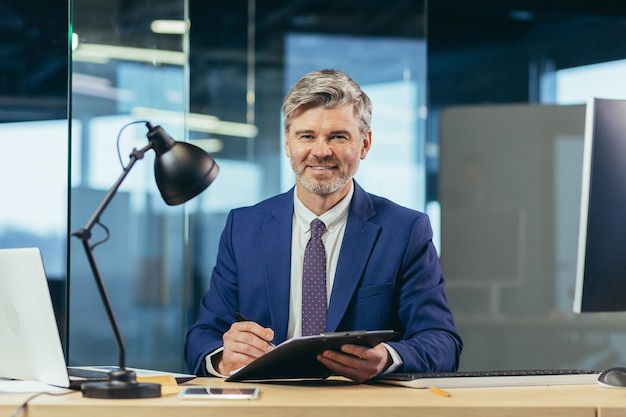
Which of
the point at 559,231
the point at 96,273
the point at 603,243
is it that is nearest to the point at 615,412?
the point at 603,243

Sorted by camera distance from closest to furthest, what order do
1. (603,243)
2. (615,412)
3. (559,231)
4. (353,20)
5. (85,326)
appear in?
(615,412) → (603,243) → (85,326) → (559,231) → (353,20)

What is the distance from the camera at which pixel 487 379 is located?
6.45 feet

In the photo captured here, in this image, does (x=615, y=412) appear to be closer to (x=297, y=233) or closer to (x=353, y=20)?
(x=297, y=233)

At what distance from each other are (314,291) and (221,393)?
0.75 m

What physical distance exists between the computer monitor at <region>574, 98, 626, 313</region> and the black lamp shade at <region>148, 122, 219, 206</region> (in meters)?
0.76

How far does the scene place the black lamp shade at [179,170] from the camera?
1.94 metres

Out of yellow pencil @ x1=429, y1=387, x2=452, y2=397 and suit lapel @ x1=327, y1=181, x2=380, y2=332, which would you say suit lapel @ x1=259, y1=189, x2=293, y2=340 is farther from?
yellow pencil @ x1=429, y1=387, x2=452, y2=397

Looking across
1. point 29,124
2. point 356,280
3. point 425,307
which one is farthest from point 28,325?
point 29,124

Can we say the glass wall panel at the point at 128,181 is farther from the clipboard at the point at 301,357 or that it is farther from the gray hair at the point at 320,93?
the clipboard at the point at 301,357

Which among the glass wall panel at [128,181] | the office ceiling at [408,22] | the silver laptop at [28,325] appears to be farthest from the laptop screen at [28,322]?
the office ceiling at [408,22]

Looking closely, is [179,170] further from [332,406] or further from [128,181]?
[128,181]

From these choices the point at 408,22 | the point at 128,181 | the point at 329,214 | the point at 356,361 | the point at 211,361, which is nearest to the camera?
the point at 356,361

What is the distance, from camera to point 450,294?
14.3 feet

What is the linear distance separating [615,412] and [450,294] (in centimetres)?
269
